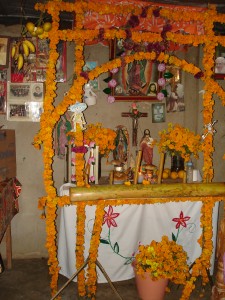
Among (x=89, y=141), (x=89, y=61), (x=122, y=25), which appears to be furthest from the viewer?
(x=89, y=61)

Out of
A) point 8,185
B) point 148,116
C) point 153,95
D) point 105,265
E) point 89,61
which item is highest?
point 89,61

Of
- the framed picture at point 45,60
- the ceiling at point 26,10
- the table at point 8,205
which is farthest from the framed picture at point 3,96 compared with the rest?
the table at point 8,205

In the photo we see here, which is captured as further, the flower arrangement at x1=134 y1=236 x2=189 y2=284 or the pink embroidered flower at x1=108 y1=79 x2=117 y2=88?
the pink embroidered flower at x1=108 y1=79 x2=117 y2=88

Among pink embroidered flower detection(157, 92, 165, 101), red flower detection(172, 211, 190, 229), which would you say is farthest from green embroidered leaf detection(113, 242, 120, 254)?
pink embroidered flower detection(157, 92, 165, 101)

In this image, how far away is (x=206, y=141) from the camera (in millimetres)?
4328

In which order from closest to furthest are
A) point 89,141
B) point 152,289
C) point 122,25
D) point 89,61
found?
point 152,289
point 122,25
point 89,141
point 89,61

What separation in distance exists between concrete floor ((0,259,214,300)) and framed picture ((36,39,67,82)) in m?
3.13

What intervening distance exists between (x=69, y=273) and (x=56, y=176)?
1614 mm

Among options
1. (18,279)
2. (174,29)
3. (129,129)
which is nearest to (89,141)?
(129,129)

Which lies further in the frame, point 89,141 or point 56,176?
point 56,176

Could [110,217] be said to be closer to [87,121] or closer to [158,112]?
Answer: [87,121]

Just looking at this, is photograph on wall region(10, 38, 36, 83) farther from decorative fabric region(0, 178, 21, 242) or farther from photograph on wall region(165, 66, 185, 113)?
photograph on wall region(165, 66, 185, 113)

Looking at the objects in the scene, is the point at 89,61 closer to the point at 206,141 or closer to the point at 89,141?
the point at 89,141

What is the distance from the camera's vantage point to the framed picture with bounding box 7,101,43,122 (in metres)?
4.93
